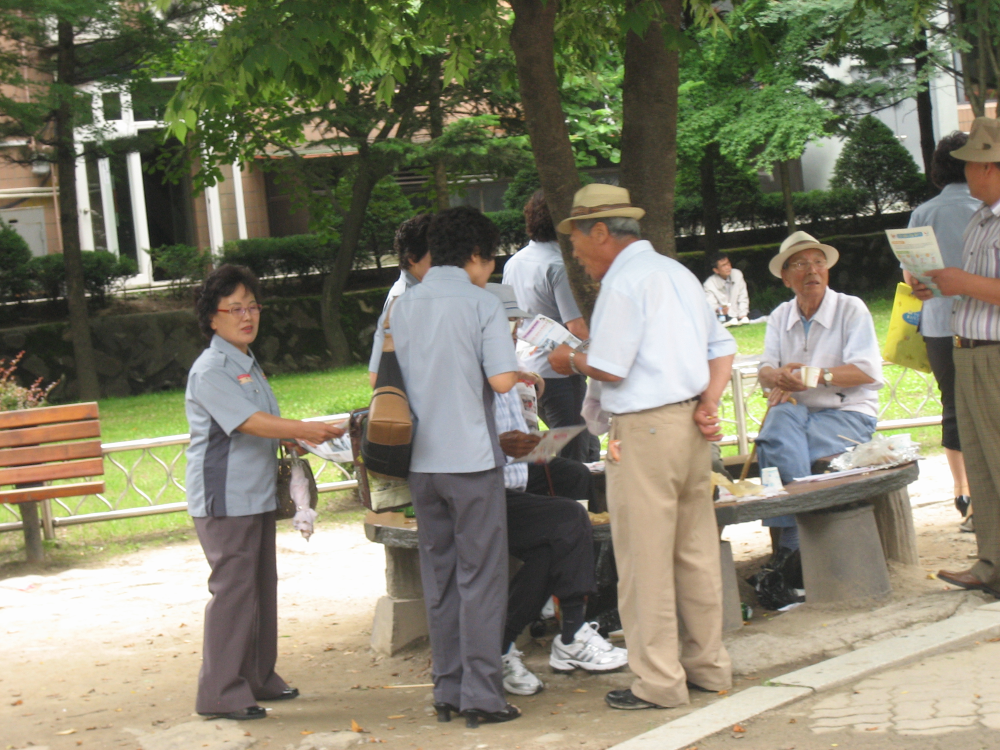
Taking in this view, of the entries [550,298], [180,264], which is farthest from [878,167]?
[550,298]

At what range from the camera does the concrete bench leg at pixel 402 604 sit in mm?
5191

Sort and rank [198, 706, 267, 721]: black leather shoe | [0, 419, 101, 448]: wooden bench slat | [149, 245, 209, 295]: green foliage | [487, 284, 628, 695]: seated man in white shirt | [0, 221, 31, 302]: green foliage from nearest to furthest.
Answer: [198, 706, 267, 721]: black leather shoe < [487, 284, 628, 695]: seated man in white shirt < [0, 419, 101, 448]: wooden bench slat < [0, 221, 31, 302]: green foliage < [149, 245, 209, 295]: green foliage

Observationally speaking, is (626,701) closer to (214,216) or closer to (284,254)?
(284,254)

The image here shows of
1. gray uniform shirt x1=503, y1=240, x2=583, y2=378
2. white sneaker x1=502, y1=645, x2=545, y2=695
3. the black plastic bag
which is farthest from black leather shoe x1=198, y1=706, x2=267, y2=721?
the black plastic bag

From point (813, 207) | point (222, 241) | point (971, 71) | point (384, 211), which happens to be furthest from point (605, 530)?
point (813, 207)

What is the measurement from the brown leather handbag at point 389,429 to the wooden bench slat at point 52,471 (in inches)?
160

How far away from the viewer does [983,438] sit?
480cm

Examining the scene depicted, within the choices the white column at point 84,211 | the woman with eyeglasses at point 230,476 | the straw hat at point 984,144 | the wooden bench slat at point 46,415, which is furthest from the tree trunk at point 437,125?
the woman with eyeglasses at point 230,476

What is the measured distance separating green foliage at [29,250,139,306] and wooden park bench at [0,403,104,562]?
10989 millimetres

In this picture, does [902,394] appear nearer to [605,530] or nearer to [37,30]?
[605,530]

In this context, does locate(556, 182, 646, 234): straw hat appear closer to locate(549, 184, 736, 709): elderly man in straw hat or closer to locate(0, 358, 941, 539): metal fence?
locate(549, 184, 736, 709): elderly man in straw hat

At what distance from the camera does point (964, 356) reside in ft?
15.7

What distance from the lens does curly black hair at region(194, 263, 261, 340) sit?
4.38m

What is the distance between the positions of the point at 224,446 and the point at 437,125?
12849mm
